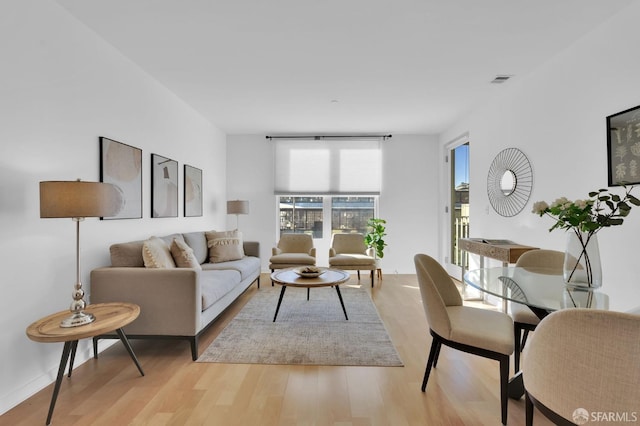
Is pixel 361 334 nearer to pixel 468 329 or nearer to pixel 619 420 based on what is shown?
pixel 468 329

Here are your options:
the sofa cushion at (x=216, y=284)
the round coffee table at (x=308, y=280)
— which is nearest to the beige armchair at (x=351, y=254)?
the round coffee table at (x=308, y=280)

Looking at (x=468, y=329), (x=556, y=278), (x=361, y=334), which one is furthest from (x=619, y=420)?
(x=361, y=334)

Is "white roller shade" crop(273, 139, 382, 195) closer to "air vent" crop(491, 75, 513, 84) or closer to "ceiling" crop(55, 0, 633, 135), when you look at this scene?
"ceiling" crop(55, 0, 633, 135)

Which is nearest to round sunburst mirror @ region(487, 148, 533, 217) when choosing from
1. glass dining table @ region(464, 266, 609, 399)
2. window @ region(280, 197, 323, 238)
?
glass dining table @ region(464, 266, 609, 399)

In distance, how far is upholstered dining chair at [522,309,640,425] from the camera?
3.28ft

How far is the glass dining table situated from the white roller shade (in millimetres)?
3933

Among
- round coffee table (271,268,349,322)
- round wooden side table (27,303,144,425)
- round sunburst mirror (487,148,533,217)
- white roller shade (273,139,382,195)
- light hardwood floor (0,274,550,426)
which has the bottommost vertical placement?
light hardwood floor (0,274,550,426)

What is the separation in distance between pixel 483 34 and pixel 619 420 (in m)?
2.73

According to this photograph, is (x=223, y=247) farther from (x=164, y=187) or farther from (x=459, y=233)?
(x=459, y=233)

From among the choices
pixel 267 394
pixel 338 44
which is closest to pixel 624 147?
pixel 338 44

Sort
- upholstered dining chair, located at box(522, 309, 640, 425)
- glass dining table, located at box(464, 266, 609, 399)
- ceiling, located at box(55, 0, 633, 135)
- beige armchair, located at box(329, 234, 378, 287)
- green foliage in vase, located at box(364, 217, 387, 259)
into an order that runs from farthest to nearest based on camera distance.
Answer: green foliage in vase, located at box(364, 217, 387, 259), beige armchair, located at box(329, 234, 378, 287), ceiling, located at box(55, 0, 633, 135), glass dining table, located at box(464, 266, 609, 399), upholstered dining chair, located at box(522, 309, 640, 425)

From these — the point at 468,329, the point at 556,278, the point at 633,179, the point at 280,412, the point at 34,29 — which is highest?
the point at 34,29

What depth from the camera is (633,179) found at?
7.34 feet

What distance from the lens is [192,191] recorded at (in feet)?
15.5
